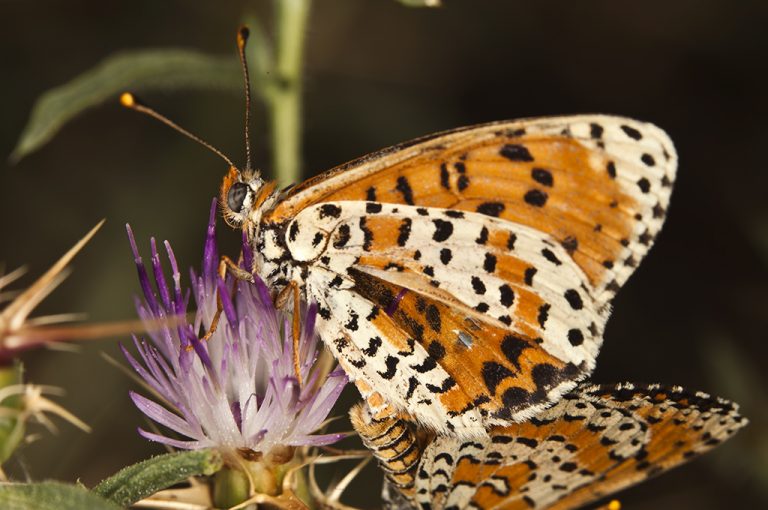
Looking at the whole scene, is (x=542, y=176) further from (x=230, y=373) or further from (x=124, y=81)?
(x=124, y=81)

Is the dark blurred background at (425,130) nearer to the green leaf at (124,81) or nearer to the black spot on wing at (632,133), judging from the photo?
the green leaf at (124,81)

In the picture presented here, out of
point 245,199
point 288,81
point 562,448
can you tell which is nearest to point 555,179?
point 562,448

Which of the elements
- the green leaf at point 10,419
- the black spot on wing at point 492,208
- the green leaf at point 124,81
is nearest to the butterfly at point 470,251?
the black spot on wing at point 492,208

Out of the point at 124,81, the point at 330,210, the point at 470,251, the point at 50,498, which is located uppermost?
the point at 124,81

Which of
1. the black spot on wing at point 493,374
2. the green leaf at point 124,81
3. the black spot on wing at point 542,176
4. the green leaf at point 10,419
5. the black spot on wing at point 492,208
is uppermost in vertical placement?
the green leaf at point 124,81

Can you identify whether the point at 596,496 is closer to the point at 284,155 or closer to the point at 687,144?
the point at 284,155

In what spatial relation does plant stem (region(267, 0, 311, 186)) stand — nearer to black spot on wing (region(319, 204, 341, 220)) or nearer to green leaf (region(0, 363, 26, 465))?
black spot on wing (region(319, 204, 341, 220))

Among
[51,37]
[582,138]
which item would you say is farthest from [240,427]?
[51,37]
